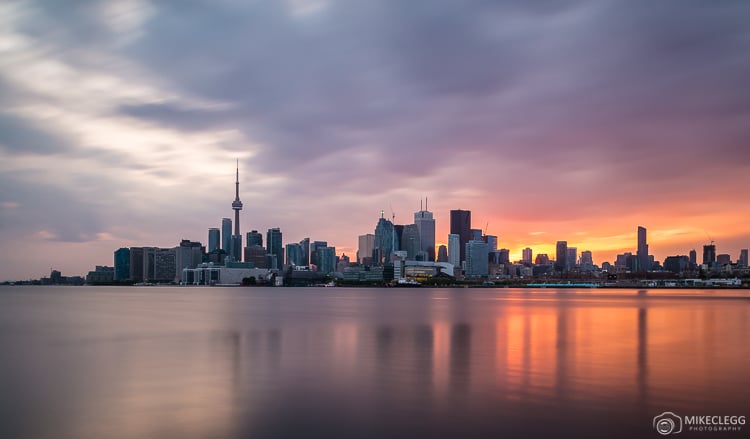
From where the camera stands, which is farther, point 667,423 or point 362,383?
point 362,383

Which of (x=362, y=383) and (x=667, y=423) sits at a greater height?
(x=667, y=423)

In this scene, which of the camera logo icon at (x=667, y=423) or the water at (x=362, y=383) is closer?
the camera logo icon at (x=667, y=423)

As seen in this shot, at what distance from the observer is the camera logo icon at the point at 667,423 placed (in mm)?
22500

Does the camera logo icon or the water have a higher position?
the camera logo icon

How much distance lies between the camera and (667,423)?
23734 mm

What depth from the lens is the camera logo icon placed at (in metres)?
22.5

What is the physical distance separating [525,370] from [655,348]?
741 inches

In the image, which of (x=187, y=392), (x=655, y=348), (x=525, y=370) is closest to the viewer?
(x=187, y=392)

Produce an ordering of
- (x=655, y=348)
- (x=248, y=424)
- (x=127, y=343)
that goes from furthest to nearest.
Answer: (x=127, y=343) → (x=655, y=348) → (x=248, y=424)

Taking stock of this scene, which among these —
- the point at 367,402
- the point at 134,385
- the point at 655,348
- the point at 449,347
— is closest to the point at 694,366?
the point at 655,348

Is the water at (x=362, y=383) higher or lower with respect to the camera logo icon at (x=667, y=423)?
lower

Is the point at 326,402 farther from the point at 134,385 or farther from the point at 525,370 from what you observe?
the point at 525,370

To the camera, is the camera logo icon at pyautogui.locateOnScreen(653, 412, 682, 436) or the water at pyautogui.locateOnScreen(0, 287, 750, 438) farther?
the water at pyautogui.locateOnScreen(0, 287, 750, 438)

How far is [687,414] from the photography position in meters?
25.8
